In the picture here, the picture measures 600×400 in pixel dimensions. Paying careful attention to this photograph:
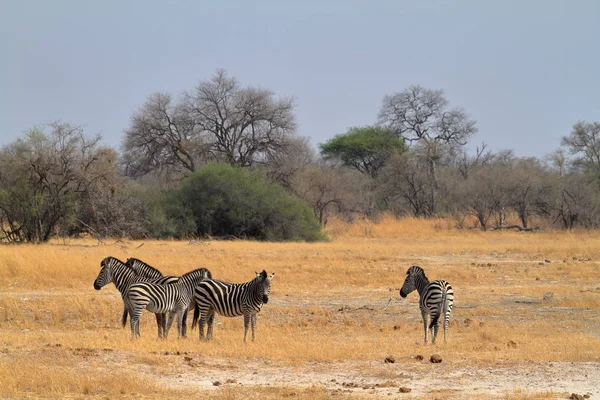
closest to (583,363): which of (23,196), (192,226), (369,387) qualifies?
(369,387)

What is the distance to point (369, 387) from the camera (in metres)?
10.5

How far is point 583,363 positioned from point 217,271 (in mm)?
14546

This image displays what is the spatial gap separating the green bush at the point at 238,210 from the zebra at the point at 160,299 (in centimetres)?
2741

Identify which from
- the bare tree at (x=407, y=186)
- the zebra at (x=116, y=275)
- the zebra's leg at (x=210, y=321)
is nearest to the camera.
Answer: the zebra's leg at (x=210, y=321)

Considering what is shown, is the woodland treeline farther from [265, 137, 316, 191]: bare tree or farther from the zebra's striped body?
the zebra's striped body

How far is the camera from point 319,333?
16.5 meters

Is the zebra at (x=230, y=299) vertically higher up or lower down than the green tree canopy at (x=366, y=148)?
lower down

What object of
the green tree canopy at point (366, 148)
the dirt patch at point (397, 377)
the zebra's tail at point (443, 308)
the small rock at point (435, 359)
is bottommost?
the dirt patch at point (397, 377)

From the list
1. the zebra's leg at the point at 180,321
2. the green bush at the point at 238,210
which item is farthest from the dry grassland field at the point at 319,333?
the green bush at the point at 238,210

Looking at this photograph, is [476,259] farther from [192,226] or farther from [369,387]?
A: [369,387]

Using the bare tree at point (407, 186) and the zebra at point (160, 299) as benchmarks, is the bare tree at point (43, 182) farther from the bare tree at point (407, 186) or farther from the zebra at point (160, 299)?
the bare tree at point (407, 186)

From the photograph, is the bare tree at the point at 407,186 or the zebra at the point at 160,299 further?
the bare tree at the point at 407,186

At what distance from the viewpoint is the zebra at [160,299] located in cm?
1412

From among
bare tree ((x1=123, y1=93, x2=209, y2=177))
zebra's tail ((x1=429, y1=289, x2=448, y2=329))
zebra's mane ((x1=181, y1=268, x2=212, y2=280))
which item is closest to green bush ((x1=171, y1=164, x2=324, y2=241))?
bare tree ((x1=123, y1=93, x2=209, y2=177))
